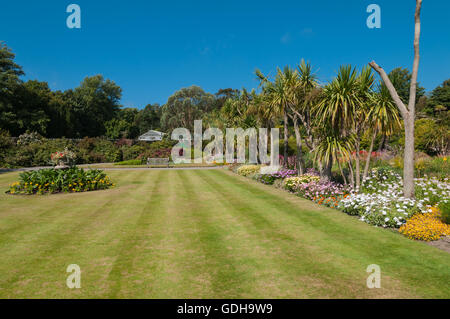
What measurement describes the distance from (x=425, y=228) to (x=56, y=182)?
12.7 meters

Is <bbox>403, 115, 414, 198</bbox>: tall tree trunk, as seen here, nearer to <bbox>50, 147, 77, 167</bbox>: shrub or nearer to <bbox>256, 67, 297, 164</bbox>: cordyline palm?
<bbox>256, 67, 297, 164</bbox>: cordyline palm

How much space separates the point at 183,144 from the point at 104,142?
10259 millimetres

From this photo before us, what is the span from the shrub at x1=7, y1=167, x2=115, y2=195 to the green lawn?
9.08 ft

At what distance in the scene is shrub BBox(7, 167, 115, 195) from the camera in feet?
38.8

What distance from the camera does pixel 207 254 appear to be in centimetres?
531

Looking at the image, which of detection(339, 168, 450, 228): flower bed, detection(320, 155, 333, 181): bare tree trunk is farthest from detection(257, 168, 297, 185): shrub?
detection(339, 168, 450, 228): flower bed

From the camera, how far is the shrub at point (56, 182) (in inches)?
465

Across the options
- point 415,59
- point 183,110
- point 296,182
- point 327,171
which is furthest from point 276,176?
point 183,110

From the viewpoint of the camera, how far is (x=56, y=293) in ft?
12.9

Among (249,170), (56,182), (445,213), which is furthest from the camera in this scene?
(249,170)

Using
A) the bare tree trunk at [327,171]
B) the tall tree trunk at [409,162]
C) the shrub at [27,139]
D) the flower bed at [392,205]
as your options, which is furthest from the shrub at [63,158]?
the shrub at [27,139]

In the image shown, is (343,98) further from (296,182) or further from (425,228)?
(425,228)
